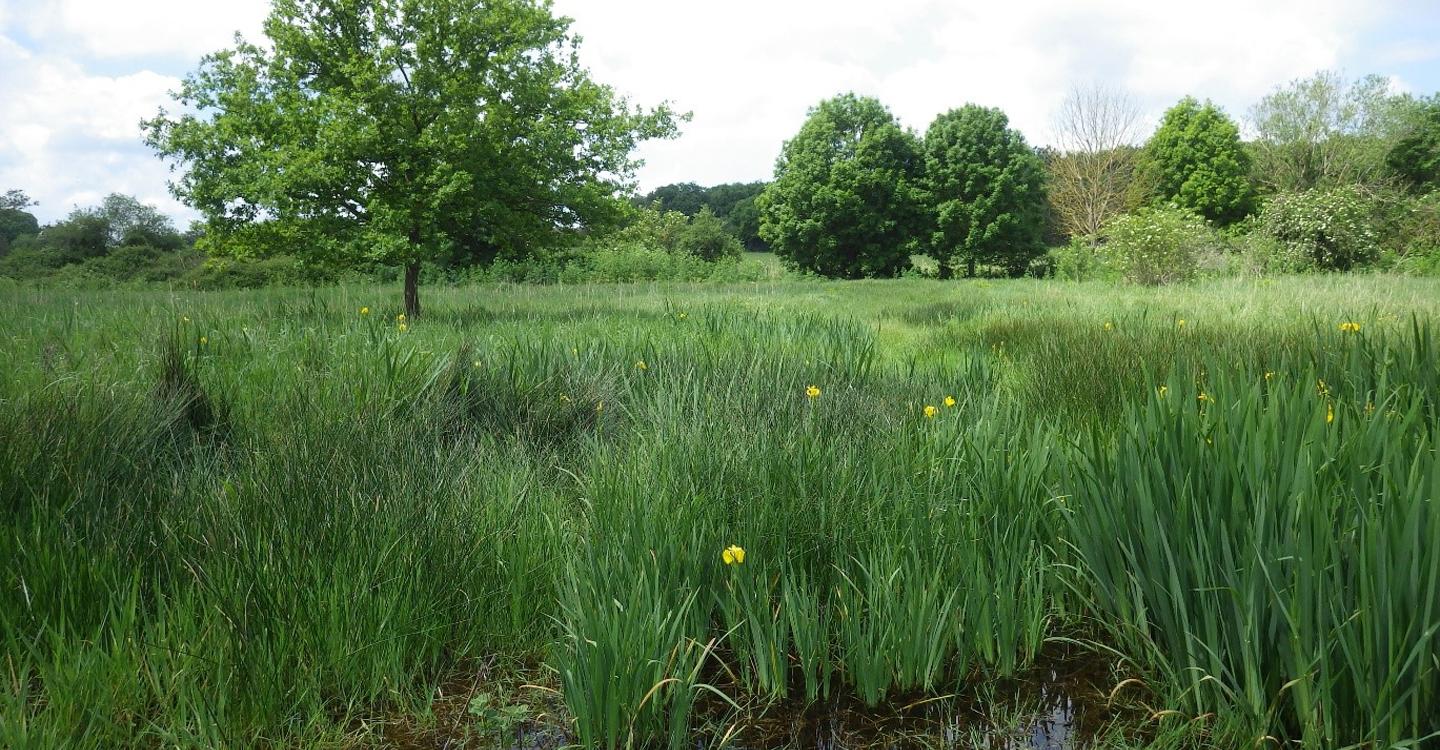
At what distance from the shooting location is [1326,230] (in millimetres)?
21562

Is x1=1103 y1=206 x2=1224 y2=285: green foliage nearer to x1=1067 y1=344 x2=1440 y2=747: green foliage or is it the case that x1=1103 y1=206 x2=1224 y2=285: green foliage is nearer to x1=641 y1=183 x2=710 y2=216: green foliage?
x1=1067 y1=344 x2=1440 y2=747: green foliage

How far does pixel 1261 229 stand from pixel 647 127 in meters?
20.2

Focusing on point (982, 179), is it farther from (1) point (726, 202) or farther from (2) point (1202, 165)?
(1) point (726, 202)

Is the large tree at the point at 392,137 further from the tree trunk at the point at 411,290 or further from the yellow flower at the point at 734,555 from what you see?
the yellow flower at the point at 734,555

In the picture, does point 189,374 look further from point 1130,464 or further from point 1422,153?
point 1422,153

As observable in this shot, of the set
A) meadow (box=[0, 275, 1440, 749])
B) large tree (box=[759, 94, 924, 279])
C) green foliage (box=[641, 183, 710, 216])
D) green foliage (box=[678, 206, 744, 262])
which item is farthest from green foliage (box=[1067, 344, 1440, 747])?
green foliage (box=[641, 183, 710, 216])

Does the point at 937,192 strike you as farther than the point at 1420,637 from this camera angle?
Yes

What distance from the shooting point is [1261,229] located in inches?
902

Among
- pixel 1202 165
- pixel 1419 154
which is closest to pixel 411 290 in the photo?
pixel 1202 165

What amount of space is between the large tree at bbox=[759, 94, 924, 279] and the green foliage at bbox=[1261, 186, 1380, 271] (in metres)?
13.7

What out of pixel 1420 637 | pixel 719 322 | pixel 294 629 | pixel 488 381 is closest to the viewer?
pixel 1420 637

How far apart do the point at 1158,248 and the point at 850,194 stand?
1652 centimetres

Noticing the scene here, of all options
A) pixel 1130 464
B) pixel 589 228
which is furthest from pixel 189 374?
pixel 589 228

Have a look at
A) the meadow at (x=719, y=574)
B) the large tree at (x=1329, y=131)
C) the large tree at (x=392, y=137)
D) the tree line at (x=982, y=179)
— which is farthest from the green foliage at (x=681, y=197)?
the meadow at (x=719, y=574)
